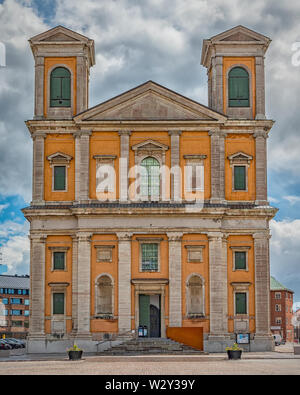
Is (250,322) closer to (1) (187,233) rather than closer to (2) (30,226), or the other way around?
(1) (187,233)

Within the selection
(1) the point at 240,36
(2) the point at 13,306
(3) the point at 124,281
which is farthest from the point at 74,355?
(2) the point at 13,306

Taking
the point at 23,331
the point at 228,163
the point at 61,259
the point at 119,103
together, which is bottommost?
the point at 23,331

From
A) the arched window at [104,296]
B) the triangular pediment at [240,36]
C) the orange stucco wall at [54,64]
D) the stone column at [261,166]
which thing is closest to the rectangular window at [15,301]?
the orange stucco wall at [54,64]

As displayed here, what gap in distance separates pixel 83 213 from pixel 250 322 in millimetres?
13034

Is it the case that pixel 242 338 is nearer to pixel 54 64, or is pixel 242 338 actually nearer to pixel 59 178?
pixel 59 178

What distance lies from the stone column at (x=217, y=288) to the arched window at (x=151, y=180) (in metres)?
4.71

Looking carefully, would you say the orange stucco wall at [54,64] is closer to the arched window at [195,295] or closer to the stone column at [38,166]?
the stone column at [38,166]

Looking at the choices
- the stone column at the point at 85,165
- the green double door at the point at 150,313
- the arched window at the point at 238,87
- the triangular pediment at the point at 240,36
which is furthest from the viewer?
the triangular pediment at the point at 240,36

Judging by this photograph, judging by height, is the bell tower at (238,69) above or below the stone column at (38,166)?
above

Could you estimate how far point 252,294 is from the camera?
51.3 meters

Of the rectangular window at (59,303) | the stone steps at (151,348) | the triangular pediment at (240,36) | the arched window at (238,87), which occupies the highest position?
the triangular pediment at (240,36)

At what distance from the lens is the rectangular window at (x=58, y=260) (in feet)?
169
